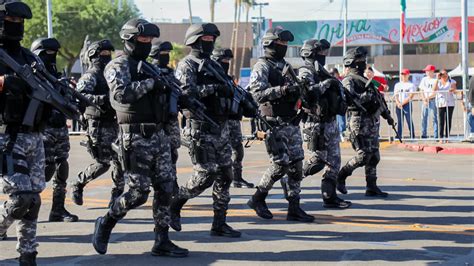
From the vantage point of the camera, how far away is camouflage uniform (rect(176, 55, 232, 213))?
24.8 ft

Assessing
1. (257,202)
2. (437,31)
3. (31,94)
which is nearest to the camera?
(31,94)

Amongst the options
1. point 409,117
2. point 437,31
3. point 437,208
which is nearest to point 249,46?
point 437,31

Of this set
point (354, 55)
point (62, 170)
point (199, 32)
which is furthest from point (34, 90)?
point (354, 55)

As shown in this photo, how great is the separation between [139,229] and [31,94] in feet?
9.16

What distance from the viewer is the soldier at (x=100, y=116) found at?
349 inches

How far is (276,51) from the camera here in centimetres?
858

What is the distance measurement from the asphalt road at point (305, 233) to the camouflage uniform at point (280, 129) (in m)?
0.61

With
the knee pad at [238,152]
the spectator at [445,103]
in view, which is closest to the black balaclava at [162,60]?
the knee pad at [238,152]

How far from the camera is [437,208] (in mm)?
9625

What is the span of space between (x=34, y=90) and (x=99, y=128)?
3220mm

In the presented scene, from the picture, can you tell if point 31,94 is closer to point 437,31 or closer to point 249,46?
point 437,31

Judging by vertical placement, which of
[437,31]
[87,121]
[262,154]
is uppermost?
[437,31]

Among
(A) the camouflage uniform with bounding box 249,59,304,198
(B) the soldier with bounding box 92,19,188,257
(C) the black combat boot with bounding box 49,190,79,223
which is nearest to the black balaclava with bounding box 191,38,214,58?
(A) the camouflage uniform with bounding box 249,59,304,198

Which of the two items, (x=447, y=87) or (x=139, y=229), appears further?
(x=447, y=87)
